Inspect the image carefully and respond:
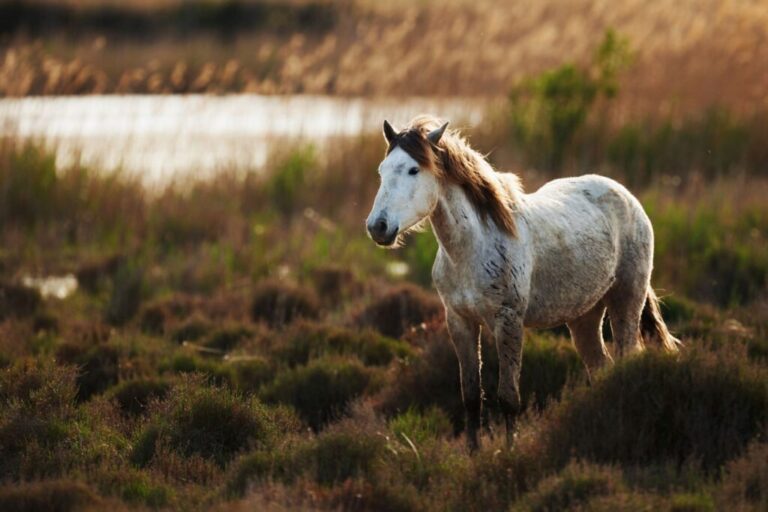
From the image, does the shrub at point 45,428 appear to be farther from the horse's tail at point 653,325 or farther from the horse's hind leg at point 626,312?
the horse's tail at point 653,325

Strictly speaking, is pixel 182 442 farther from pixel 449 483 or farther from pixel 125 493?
pixel 449 483

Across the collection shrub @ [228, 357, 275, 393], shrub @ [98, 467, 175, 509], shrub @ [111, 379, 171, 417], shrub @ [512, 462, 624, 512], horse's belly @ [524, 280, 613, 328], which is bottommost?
shrub @ [228, 357, 275, 393]

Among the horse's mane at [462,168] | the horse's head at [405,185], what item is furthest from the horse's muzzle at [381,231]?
the horse's mane at [462,168]

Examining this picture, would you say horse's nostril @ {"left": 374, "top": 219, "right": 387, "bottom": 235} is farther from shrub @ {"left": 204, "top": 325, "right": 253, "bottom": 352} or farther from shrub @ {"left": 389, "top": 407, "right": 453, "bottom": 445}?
shrub @ {"left": 204, "top": 325, "right": 253, "bottom": 352}

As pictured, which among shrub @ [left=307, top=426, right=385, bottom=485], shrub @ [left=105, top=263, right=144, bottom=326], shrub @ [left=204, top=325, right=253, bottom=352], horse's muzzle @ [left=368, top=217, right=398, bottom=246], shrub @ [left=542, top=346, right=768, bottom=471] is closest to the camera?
horse's muzzle @ [left=368, top=217, right=398, bottom=246]

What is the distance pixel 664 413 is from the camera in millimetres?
6848

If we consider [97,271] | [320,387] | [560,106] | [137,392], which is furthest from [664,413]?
[560,106]

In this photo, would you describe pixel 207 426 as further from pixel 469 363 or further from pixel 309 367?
pixel 309 367

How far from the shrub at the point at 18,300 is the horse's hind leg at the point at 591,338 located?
5.41 meters

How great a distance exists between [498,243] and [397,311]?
13.7 ft

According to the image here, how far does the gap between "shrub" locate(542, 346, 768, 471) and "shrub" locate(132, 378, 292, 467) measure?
1.66 m

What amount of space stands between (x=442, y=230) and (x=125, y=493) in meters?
2.10

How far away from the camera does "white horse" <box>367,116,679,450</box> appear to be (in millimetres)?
6465

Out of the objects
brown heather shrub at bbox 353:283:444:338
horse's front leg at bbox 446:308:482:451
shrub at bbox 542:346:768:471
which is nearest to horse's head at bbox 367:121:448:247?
horse's front leg at bbox 446:308:482:451
